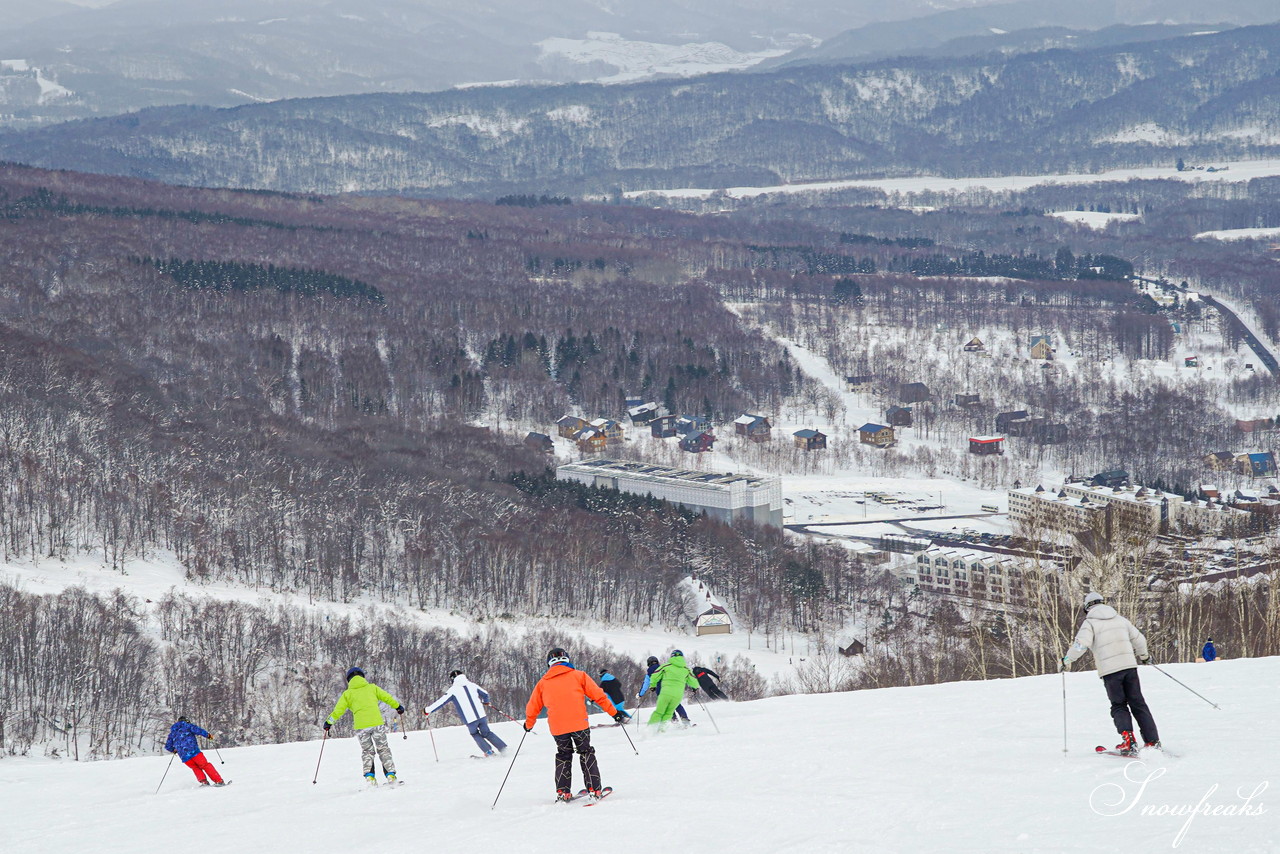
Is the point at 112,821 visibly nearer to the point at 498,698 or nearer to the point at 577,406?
the point at 498,698

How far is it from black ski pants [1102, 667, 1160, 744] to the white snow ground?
32 cm

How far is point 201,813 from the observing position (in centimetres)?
1642

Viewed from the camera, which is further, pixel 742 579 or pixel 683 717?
pixel 742 579

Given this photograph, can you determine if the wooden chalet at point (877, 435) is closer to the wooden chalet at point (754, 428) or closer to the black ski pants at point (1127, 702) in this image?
the wooden chalet at point (754, 428)

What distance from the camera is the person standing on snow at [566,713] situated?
13914 mm

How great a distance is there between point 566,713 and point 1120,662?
556 centimetres

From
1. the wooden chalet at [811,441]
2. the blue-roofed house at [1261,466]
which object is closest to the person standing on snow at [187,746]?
the wooden chalet at [811,441]

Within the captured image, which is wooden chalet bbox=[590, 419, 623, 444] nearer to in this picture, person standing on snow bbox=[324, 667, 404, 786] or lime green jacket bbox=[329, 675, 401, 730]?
person standing on snow bbox=[324, 667, 404, 786]

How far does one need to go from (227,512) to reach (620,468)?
37.7 metres

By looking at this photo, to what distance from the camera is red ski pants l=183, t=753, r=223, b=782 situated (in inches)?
712

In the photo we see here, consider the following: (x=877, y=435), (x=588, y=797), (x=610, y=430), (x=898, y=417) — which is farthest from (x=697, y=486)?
(x=588, y=797)

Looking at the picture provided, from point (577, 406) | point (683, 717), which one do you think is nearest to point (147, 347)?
point (577, 406)

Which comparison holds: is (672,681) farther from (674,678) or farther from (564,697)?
(564,697)

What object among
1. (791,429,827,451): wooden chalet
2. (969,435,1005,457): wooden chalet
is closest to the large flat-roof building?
A: (791,429,827,451): wooden chalet
